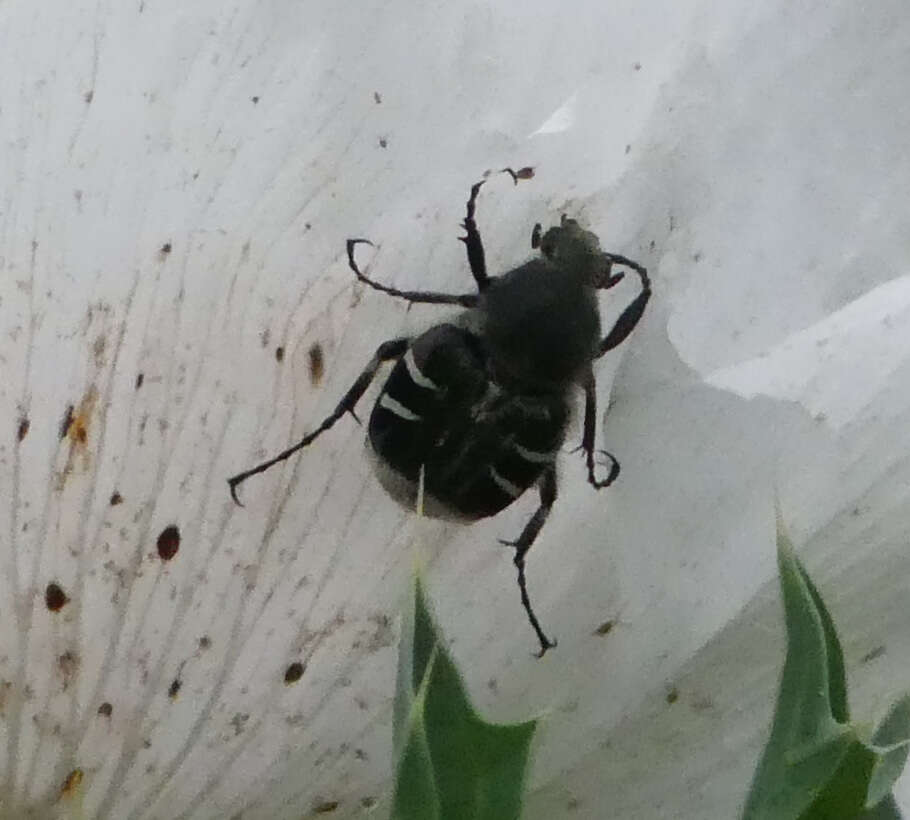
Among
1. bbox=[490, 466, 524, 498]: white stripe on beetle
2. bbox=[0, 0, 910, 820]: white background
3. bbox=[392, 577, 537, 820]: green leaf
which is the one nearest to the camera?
bbox=[392, 577, 537, 820]: green leaf

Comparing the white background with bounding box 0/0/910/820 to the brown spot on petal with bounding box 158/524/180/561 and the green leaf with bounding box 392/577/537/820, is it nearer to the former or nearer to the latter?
the brown spot on petal with bounding box 158/524/180/561

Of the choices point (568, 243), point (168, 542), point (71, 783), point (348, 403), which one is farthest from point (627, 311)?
point (71, 783)

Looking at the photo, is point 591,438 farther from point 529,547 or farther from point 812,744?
point 812,744

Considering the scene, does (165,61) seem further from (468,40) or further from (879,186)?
(879,186)

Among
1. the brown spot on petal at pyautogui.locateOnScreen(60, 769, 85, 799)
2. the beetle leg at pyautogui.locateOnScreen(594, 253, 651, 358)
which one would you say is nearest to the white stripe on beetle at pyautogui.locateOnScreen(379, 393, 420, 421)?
the beetle leg at pyautogui.locateOnScreen(594, 253, 651, 358)

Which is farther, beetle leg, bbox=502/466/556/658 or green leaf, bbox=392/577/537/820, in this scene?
beetle leg, bbox=502/466/556/658

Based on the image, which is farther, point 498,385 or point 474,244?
point 498,385

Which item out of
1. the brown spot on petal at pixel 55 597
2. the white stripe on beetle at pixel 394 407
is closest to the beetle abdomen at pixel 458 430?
the white stripe on beetle at pixel 394 407
